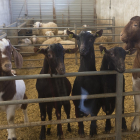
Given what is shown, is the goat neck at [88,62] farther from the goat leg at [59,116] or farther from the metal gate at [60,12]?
the metal gate at [60,12]

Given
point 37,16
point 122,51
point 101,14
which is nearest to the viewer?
point 122,51

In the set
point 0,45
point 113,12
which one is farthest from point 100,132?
point 113,12

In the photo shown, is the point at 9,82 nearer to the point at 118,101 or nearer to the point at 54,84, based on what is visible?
the point at 54,84

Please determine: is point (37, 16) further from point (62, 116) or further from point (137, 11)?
point (62, 116)

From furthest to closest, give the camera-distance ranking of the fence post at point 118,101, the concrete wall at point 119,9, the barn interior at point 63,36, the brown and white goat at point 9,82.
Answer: the concrete wall at point 119,9 < the barn interior at point 63,36 < the fence post at point 118,101 < the brown and white goat at point 9,82

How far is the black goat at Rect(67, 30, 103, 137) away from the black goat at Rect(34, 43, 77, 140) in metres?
0.11

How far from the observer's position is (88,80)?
1.98 m

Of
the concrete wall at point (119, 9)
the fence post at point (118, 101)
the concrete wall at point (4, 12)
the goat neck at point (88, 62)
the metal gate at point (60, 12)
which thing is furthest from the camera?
the metal gate at point (60, 12)

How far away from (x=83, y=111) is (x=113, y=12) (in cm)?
527

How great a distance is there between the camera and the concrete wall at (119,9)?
4.80 m

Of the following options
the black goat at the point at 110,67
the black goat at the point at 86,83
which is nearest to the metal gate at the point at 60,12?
the black goat at the point at 86,83

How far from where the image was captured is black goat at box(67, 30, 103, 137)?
196cm

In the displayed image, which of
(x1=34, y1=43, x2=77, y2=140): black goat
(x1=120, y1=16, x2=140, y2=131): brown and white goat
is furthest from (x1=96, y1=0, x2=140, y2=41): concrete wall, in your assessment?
(x1=34, y1=43, x2=77, y2=140): black goat

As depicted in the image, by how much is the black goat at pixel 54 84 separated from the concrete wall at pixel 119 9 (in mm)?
3350
